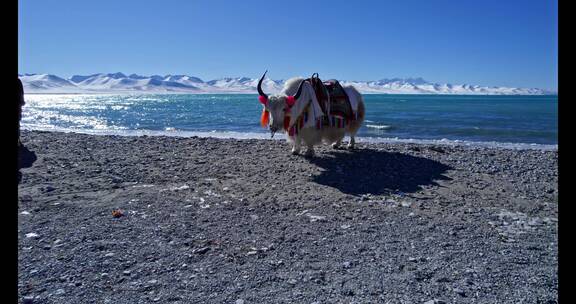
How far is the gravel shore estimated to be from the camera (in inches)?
77.6

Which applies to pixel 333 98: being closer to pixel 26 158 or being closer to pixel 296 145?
pixel 296 145

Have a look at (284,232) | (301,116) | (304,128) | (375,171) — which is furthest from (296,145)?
(284,232)

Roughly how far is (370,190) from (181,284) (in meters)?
2.45

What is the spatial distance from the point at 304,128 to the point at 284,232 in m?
2.78

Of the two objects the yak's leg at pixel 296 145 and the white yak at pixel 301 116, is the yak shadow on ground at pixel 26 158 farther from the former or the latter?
the yak's leg at pixel 296 145

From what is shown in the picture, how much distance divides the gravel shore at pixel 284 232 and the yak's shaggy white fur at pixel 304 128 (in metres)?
0.49

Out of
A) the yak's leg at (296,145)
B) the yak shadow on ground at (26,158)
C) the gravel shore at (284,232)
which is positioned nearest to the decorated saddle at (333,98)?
the yak's leg at (296,145)

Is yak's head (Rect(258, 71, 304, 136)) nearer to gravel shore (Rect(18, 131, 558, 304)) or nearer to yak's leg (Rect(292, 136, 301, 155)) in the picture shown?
gravel shore (Rect(18, 131, 558, 304))

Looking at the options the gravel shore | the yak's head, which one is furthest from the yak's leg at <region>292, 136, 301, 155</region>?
the yak's head

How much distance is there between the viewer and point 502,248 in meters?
2.50

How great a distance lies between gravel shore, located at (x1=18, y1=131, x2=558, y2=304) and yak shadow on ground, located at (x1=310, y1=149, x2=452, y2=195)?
0.13 feet

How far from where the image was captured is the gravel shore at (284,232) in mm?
1972

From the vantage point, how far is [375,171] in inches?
192

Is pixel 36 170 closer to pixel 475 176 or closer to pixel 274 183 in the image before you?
pixel 274 183
